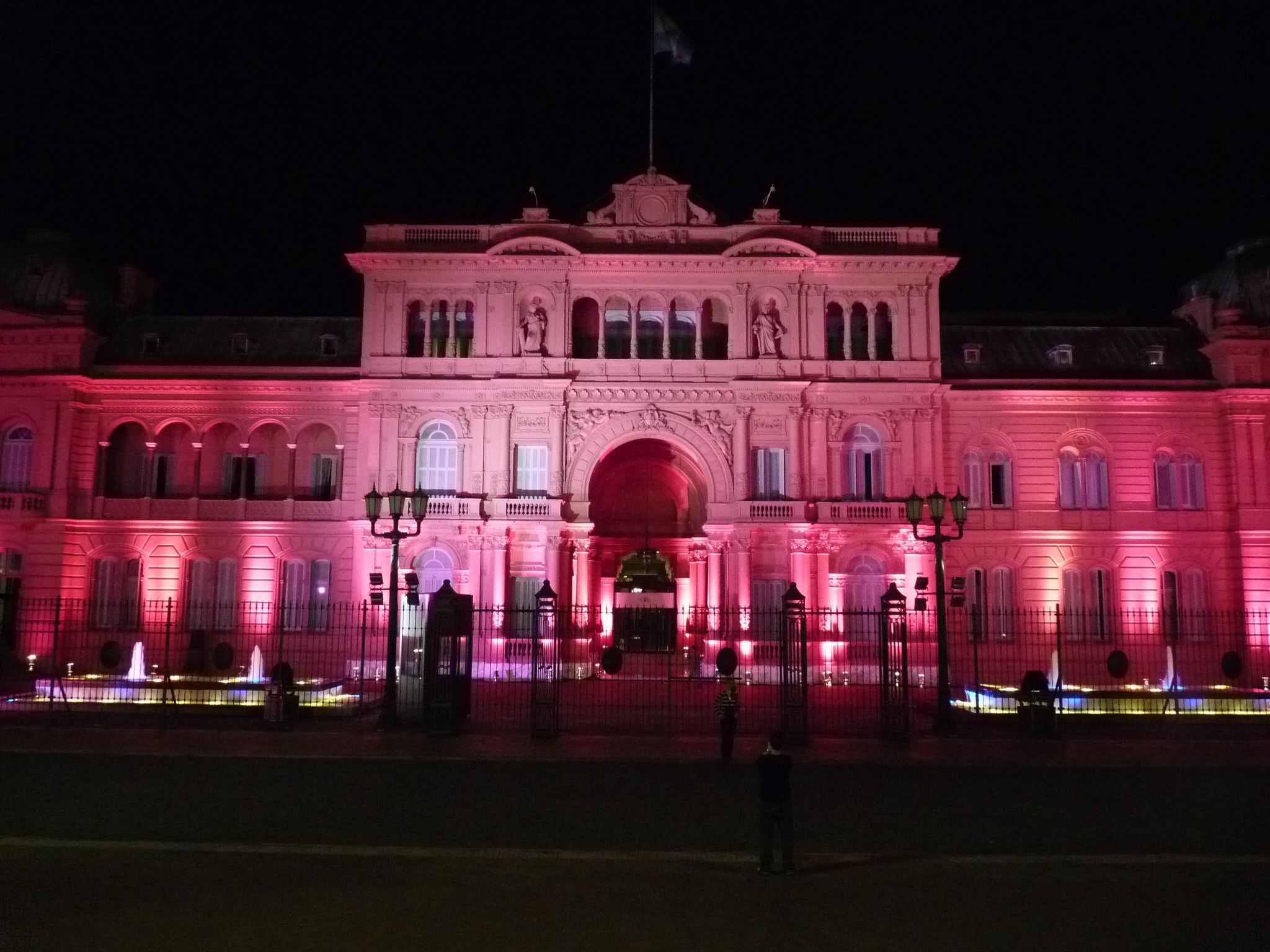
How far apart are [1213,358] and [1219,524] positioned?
24.7 feet

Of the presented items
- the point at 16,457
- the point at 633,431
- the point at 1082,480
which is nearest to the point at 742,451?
the point at 633,431

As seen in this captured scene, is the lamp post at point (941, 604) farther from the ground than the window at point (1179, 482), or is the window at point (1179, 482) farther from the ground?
the window at point (1179, 482)

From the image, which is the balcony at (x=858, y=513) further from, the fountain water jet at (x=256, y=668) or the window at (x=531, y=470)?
the fountain water jet at (x=256, y=668)

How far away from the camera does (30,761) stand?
64.0 feet

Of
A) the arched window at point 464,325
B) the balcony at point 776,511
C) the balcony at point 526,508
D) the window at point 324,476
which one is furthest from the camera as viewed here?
the window at point 324,476

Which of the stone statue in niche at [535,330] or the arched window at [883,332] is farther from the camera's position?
the arched window at [883,332]

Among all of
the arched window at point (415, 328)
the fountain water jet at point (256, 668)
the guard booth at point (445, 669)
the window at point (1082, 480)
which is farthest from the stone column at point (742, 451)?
the fountain water jet at point (256, 668)

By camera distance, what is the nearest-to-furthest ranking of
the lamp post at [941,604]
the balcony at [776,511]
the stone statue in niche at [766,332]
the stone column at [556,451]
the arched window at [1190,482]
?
the lamp post at [941,604] < the balcony at [776,511] < the stone column at [556,451] < the stone statue in niche at [766,332] < the arched window at [1190,482]

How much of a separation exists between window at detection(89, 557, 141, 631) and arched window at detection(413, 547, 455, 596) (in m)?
12.4

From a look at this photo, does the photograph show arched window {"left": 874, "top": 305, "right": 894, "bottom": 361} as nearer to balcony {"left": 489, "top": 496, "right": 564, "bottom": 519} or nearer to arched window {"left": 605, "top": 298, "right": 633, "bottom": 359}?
arched window {"left": 605, "top": 298, "right": 633, "bottom": 359}

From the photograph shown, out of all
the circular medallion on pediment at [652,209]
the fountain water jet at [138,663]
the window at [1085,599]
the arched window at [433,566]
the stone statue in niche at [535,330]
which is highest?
the circular medallion on pediment at [652,209]

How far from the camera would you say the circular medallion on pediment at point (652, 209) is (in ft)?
142

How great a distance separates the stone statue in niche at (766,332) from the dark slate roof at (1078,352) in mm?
8522

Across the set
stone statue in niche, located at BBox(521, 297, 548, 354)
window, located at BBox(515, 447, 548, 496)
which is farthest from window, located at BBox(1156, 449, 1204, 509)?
stone statue in niche, located at BBox(521, 297, 548, 354)
